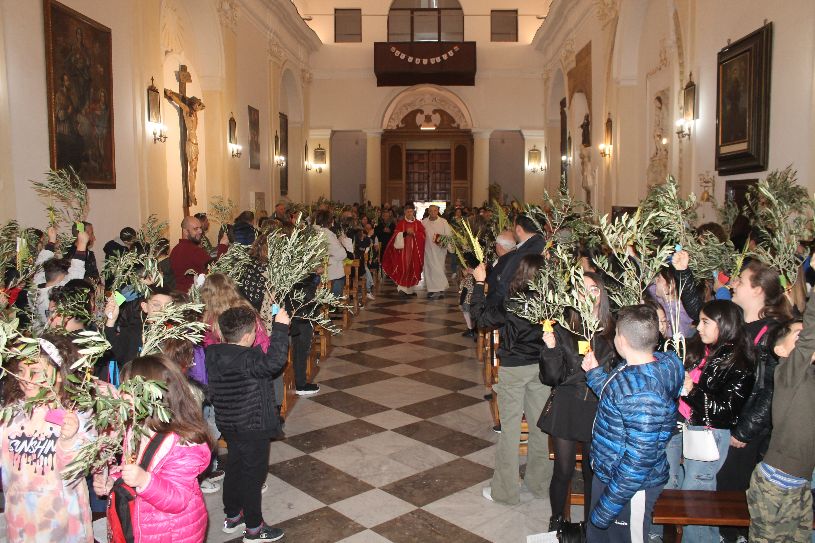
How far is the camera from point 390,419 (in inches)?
259

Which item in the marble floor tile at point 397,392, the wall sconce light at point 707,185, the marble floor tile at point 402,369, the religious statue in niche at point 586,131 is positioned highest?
the religious statue in niche at point 586,131

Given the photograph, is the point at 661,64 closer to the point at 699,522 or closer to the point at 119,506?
the point at 699,522

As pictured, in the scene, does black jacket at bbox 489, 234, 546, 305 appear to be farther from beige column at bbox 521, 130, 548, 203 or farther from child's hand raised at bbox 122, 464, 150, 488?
beige column at bbox 521, 130, 548, 203

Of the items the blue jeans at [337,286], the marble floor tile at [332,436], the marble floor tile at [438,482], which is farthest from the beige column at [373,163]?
the marble floor tile at [438,482]

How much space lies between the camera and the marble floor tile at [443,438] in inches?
230

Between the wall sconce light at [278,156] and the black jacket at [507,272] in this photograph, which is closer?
the black jacket at [507,272]

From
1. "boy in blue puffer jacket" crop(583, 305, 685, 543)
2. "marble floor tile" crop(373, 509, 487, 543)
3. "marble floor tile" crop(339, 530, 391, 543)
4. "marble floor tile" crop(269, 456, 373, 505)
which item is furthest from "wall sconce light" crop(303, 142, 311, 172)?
"boy in blue puffer jacket" crop(583, 305, 685, 543)

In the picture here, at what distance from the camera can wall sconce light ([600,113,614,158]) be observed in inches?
580

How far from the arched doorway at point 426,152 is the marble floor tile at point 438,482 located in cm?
2135

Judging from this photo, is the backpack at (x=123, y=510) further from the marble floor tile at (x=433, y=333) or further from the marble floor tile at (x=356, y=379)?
the marble floor tile at (x=433, y=333)

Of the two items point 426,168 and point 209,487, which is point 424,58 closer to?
point 426,168

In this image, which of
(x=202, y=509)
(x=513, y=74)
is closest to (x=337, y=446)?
(x=202, y=509)

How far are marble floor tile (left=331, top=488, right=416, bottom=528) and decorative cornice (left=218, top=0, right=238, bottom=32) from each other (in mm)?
11578

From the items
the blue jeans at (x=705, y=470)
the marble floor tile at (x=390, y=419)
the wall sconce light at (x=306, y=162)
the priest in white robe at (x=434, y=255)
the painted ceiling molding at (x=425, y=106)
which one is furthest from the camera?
the painted ceiling molding at (x=425, y=106)
